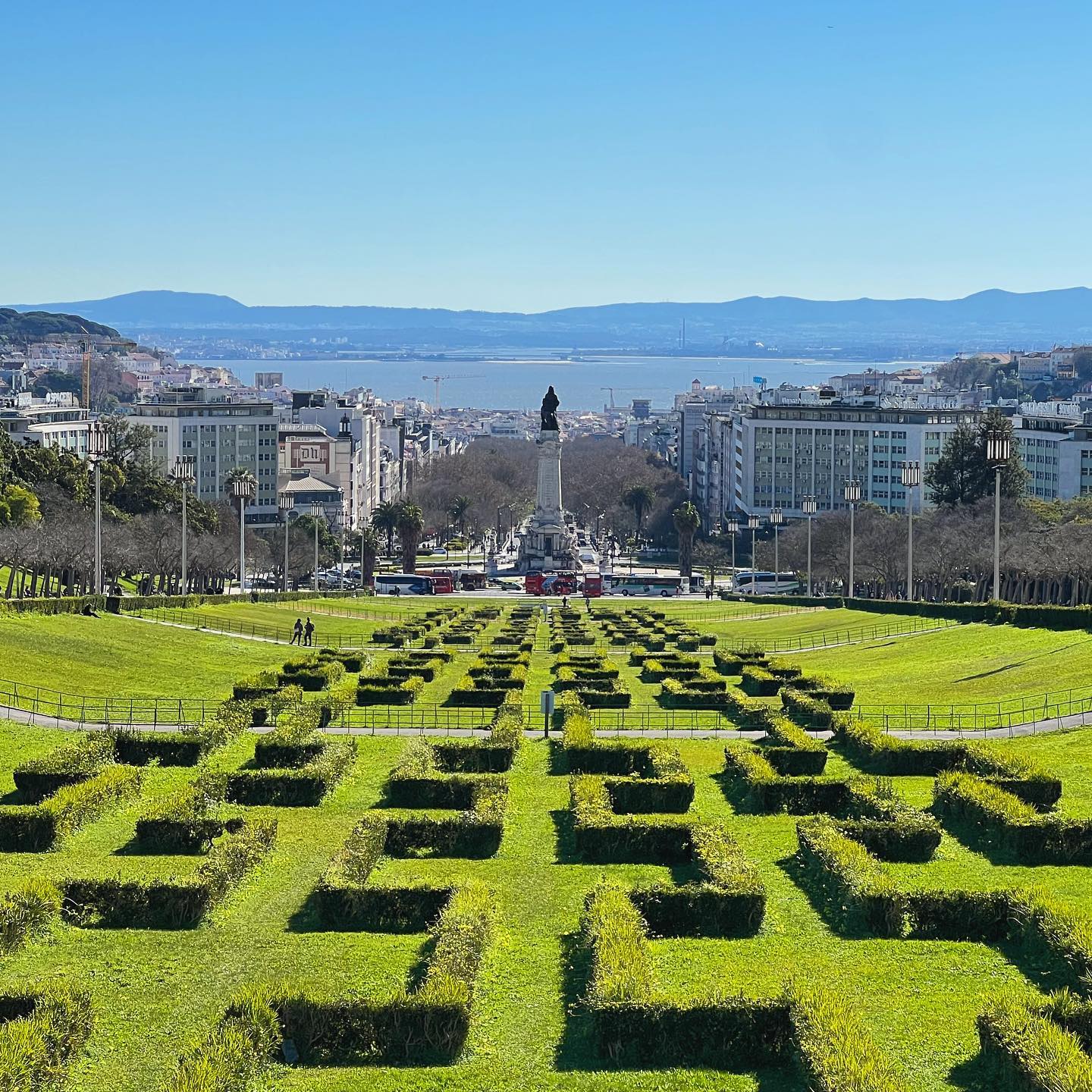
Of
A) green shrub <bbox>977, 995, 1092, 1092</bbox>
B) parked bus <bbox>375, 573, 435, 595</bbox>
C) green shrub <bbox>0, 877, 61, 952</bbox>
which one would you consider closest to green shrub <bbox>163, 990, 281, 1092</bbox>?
green shrub <bbox>0, 877, 61, 952</bbox>

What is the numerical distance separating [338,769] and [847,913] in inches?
565

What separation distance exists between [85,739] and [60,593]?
2173 inches

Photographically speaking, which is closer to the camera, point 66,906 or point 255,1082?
point 255,1082

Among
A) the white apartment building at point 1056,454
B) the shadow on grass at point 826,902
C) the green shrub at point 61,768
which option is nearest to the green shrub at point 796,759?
the shadow on grass at point 826,902

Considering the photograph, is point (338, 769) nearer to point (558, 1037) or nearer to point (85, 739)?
point (85, 739)

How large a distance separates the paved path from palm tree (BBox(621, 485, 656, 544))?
138154 millimetres

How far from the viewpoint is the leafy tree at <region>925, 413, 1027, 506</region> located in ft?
439

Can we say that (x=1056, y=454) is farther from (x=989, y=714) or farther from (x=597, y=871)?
(x=597, y=871)

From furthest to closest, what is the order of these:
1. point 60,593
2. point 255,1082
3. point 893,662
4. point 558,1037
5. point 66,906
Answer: point 60,593, point 893,662, point 66,906, point 558,1037, point 255,1082

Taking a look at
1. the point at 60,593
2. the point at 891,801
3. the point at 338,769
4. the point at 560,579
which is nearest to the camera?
the point at 891,801

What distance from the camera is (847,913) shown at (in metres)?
27.2

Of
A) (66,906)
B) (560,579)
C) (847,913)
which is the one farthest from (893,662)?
(560,579)

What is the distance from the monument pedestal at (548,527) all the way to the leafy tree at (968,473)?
107 ft

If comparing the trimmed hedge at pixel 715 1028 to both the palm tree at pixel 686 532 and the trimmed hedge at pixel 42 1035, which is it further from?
the palm tree at pixel 686 532
